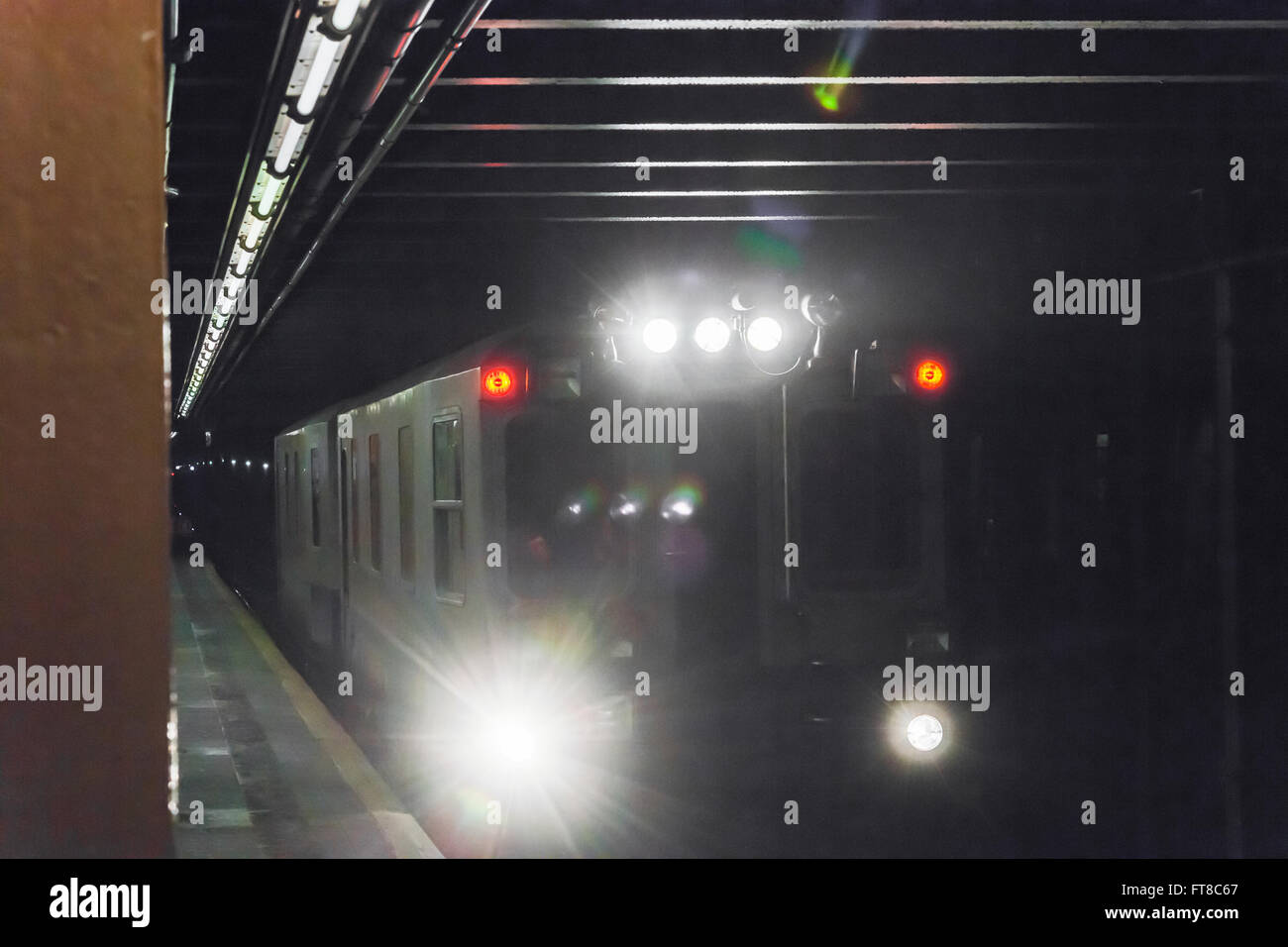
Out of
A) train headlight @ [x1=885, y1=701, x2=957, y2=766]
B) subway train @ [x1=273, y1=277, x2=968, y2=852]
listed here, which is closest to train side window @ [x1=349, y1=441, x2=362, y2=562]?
subway train @ [x1=273, y1=277, x2=968, y2=852]

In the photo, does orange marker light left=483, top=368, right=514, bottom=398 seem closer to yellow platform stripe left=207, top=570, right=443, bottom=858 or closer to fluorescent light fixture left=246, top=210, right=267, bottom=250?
yellow platform stripe left=207, top=570, right=443, bottom=858

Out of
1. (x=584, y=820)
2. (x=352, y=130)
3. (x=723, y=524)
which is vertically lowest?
(x=584, y=820)

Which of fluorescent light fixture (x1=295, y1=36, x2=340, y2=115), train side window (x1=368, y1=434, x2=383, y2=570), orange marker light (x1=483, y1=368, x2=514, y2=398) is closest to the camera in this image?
fluorescent light fixture (x1=295, y1=36, x2=340, y2=115)

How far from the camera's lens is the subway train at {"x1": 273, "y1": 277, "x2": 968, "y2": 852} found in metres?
6.59

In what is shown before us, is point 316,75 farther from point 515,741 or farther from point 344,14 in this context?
point 515,741

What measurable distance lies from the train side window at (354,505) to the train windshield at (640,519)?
432cm

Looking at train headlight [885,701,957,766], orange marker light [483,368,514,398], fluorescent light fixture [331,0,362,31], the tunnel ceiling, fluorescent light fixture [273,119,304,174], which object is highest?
the tunnel ceiling

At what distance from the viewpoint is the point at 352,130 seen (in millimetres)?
6488

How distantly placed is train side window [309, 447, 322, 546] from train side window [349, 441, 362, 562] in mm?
2232
